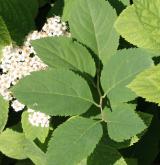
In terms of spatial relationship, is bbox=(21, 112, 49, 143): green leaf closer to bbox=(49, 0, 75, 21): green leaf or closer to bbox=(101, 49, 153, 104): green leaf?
bbox=(101, 49, 153, 104): green leaf

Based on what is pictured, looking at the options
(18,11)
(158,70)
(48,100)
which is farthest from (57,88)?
(18,11)

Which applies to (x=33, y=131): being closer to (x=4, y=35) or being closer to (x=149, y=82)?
(x=4, y=35)

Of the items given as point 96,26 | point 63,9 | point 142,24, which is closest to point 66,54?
point 96,26

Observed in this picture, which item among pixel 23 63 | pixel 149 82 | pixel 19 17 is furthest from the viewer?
pixel 19 17

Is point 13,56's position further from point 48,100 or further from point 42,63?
point 48,100

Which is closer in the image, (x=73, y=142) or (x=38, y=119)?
(x=73, y=142)

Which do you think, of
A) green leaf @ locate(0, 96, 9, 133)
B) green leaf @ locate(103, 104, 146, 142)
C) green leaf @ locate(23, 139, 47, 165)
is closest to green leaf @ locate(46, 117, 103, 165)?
green leaf @ locate(103, 104, 146, 142)

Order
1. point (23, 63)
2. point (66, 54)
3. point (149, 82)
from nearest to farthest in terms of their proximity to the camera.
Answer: point (149, 82) < point (66, 54) < point (23, 63)
